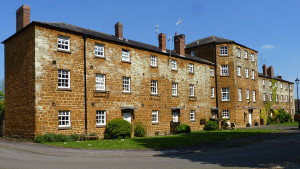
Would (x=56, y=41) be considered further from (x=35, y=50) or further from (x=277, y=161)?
(x=277, y=161)

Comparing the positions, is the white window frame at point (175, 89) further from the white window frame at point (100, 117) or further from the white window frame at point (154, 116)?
the white window frame at point (100, 117)

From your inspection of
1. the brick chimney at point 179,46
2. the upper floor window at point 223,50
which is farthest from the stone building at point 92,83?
the upper floor window at point 223,50

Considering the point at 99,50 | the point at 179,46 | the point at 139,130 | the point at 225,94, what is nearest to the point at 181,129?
the point at 139,130

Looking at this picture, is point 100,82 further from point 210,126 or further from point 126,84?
point 210,126

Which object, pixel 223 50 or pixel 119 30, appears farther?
pixel 223 50

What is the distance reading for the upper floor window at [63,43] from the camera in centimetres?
2342

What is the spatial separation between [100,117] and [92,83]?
3.08m

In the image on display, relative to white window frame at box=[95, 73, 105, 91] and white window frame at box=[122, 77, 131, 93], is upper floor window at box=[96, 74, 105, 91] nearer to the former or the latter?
white window frame at box=[95, 73, 105, 91]

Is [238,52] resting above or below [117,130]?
above

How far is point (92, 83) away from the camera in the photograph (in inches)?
985

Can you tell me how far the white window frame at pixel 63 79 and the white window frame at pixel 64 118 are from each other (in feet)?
6.59

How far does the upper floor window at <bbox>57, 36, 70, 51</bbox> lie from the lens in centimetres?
2342

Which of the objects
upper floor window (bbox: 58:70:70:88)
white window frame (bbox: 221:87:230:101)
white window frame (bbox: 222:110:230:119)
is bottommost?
white window frame (bbox: 222:110:230:119)

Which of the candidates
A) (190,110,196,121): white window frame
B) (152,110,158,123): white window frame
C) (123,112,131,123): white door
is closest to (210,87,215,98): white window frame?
(190,110,196,121): white window frame
